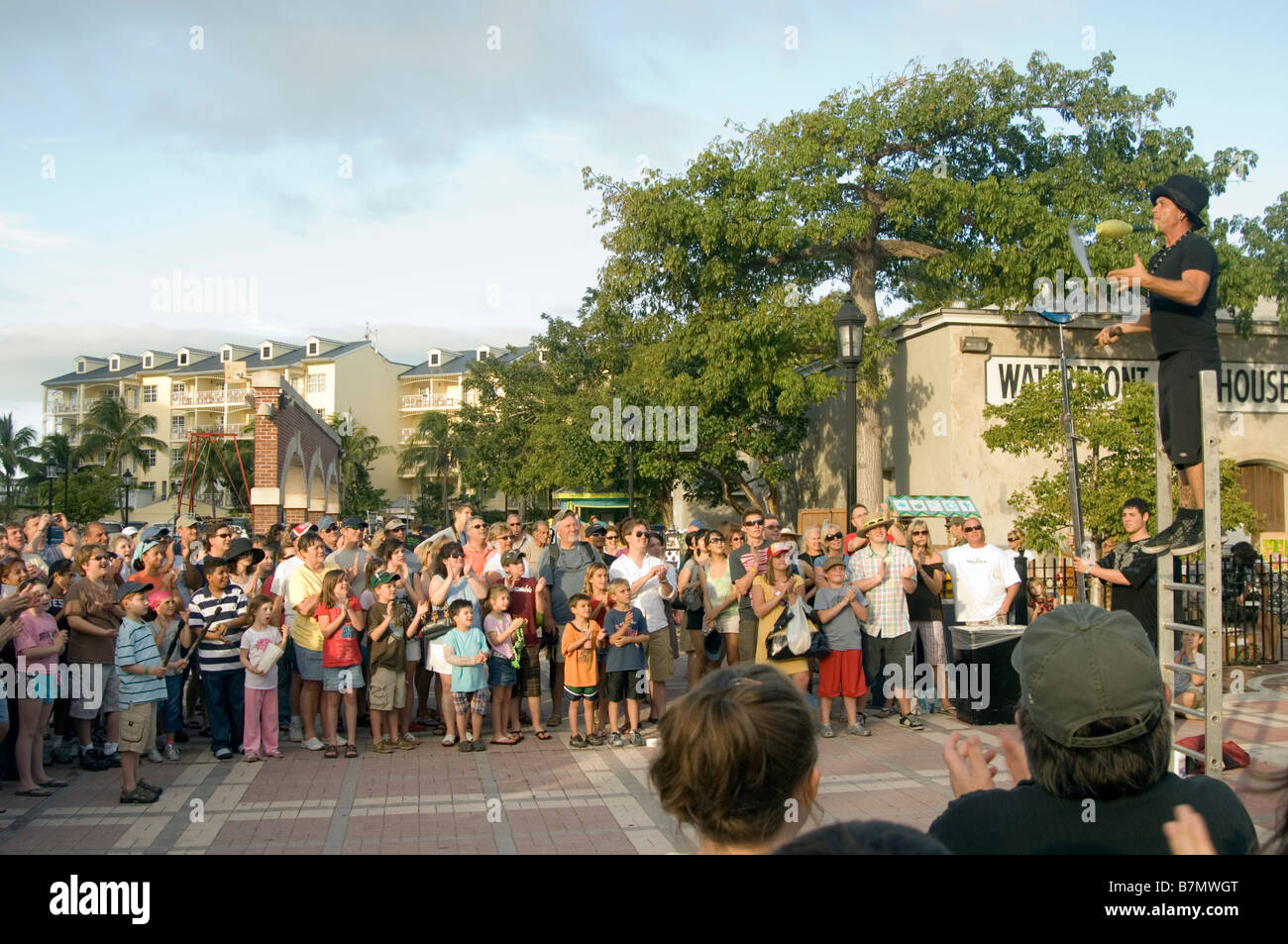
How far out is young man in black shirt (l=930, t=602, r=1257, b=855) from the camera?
2.21 meters

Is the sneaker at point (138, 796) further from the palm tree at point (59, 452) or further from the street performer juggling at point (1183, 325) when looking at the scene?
the palm tree at point (59, 452)

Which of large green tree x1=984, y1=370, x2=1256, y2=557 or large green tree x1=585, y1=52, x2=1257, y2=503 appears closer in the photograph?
large green tree x1=984, y1=370, x2=1256, y2=557

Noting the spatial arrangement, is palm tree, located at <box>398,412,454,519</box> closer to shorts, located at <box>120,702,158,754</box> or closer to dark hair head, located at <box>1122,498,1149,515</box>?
shorts, located at <box>120,702,158,754</box>

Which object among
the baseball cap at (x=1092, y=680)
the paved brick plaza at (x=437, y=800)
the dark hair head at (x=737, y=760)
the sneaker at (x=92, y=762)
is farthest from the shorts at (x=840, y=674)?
the dark hair head at (x=737, y=760)

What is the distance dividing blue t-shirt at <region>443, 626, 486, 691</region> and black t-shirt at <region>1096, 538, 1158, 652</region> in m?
5.34

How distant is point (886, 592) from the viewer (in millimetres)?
10461

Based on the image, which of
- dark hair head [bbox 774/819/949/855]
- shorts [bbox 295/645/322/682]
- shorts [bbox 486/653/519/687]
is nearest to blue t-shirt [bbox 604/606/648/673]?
shorts [bbox 486/653/519/687]

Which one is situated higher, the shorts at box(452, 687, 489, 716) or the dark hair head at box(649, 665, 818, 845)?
the dark hair head at box(649, 665, 818, 845)

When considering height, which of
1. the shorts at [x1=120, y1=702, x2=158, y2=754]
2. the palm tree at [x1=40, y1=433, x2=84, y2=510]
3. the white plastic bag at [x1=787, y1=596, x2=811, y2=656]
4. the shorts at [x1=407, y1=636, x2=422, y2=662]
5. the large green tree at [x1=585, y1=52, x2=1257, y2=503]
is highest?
the large green tree at [x1=585, y1=52, x2=1257, y2=503]

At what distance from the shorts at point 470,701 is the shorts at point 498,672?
0.61 feet

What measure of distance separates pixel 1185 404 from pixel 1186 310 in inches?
20.2

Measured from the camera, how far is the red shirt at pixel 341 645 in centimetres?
930

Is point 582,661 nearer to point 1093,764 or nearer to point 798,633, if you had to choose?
point 798,633
